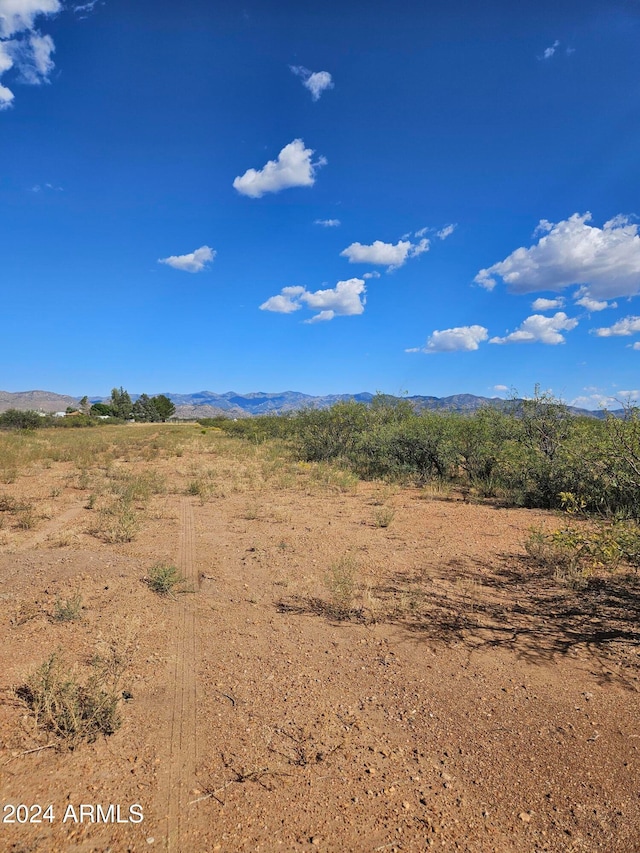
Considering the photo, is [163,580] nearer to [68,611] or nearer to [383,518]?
[68,611]

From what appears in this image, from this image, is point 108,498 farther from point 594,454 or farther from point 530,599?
point 594,454

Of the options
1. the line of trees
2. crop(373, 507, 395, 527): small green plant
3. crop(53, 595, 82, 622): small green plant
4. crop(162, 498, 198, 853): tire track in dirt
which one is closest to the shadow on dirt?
crop(162, 498, 198, 853): tire track in dirt

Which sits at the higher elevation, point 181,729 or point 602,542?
point 602,542

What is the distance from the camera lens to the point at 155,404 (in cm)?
10706

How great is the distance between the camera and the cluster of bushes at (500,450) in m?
8.67

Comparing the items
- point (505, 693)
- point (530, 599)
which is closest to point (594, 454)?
point (530, 599)

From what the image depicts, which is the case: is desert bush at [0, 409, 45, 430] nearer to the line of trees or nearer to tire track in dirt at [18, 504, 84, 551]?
the line of trees

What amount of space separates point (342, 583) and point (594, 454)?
421 centimetres

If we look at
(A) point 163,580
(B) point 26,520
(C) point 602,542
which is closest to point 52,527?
(B) point 26,520

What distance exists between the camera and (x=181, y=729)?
3518 millimetres

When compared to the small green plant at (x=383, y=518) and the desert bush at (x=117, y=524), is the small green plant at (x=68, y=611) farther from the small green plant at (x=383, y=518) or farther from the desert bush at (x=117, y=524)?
the small green plant at (x=383, y=518)

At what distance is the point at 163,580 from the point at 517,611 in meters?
4.80

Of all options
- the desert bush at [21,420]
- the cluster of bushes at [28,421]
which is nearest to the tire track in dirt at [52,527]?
the cluster of bushes at [28,421]

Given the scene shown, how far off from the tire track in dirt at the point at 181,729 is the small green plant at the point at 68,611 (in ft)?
3.77
